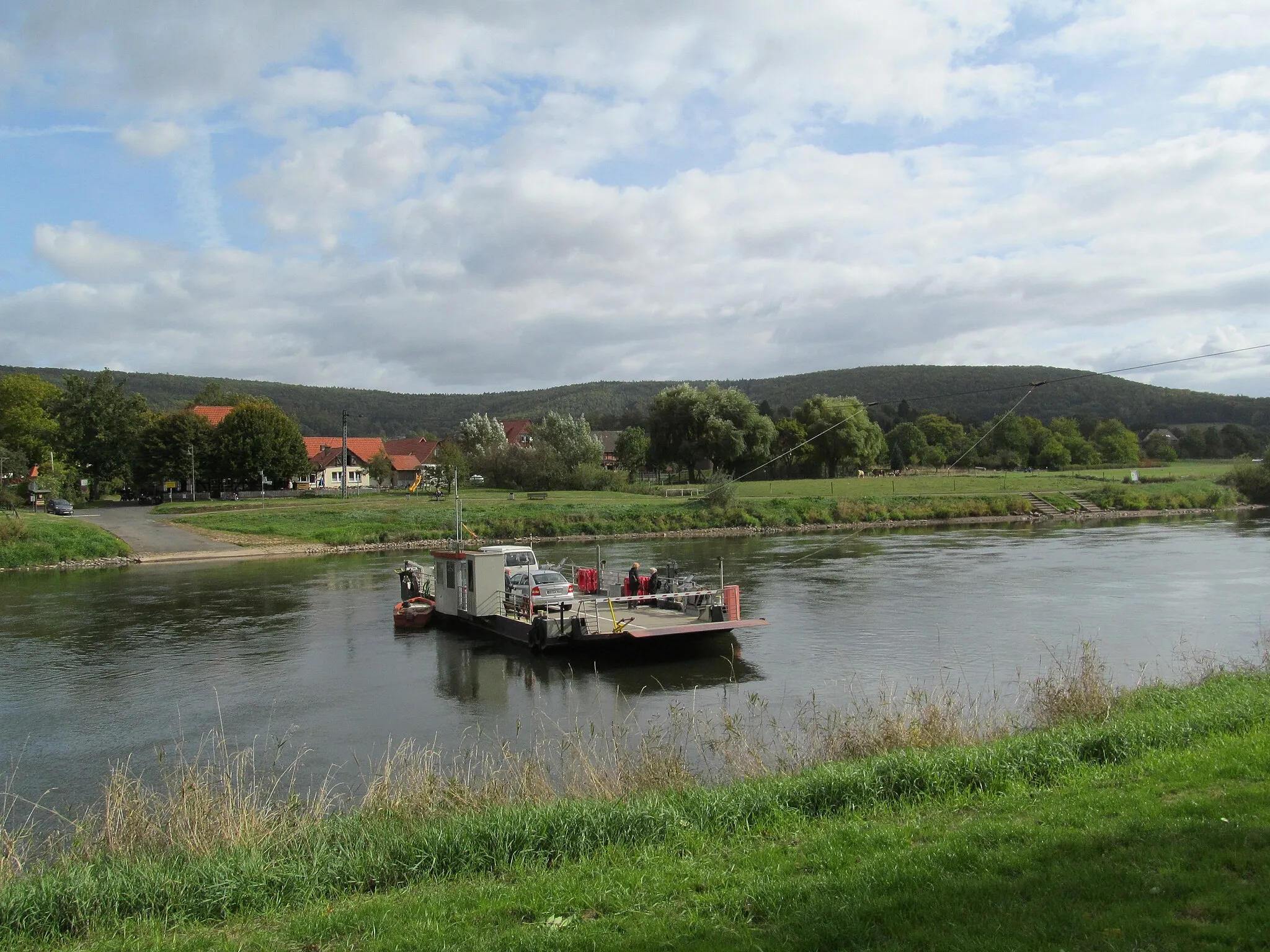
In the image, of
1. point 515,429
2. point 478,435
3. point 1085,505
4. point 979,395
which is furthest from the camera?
point 979,395

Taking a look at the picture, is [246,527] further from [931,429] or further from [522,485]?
[931,429]

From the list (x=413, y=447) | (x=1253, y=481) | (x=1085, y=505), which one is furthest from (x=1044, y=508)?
(x=413, y=447)

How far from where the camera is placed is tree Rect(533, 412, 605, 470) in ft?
311

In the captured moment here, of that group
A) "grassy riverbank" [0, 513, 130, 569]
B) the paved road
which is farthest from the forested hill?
"grassy riverbank" [0, 513, 130, 569]

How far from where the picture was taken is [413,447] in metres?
135

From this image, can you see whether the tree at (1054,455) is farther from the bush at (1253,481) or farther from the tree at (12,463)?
the tree at (12,463)

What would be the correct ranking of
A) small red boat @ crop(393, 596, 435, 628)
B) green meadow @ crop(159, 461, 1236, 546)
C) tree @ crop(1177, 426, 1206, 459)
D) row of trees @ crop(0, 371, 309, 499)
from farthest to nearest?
tree @ crop(1177, 426, 1206, 459)
row of trees @ crop(0, 371, 309, 499)
green meadow @ crop(159, 461, 1236, 546)
small red boat @ crop(393, 596, 435, 628)

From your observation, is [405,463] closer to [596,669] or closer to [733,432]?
[733,432]

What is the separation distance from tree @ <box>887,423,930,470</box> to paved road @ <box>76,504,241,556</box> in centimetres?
8168

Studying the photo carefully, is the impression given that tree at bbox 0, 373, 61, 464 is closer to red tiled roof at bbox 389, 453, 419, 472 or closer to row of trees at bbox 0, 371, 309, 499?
row of trees at bbox 0, 371, 309, 499

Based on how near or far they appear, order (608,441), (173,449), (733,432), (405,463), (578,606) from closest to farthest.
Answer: (578,606) < (173,449) < (733,432) < (405,463) < (608,441)

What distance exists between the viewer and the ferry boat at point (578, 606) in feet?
80.1

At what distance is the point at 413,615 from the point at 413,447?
10708 centimetres

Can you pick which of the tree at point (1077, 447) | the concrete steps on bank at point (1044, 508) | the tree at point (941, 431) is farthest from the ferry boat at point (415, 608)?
the tree at point (941, 431)
